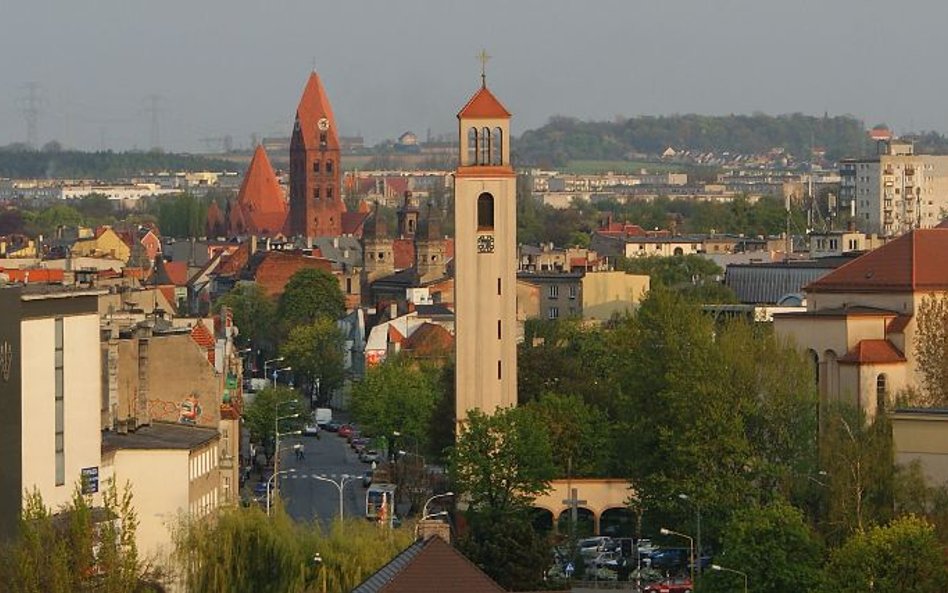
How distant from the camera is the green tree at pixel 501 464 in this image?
82.2 m

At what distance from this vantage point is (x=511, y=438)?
82.9 metres

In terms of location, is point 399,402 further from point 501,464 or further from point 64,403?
point 64,403

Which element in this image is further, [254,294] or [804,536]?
[254,294]

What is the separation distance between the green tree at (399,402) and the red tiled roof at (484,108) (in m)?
11.0

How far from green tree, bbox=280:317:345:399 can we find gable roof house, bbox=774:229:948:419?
4666cm

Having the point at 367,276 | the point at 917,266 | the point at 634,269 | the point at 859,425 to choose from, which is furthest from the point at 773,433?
the point at 367,276

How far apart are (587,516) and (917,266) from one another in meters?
12.8

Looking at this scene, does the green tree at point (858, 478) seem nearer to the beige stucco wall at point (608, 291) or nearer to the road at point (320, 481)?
the road at point (320, 481)

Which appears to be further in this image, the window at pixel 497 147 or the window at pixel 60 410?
the window at pixel 497 147

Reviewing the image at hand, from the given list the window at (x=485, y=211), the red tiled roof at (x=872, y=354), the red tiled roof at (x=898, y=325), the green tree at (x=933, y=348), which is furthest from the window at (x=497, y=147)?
the green tree at (x=933, y=348)

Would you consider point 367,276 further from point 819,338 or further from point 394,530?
point 394,530

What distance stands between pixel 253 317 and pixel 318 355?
2244 cm

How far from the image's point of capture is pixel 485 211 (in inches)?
3595

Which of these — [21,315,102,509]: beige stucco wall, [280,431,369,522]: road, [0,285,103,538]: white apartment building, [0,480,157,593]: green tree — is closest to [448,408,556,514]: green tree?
[280,431,369,522]: road
